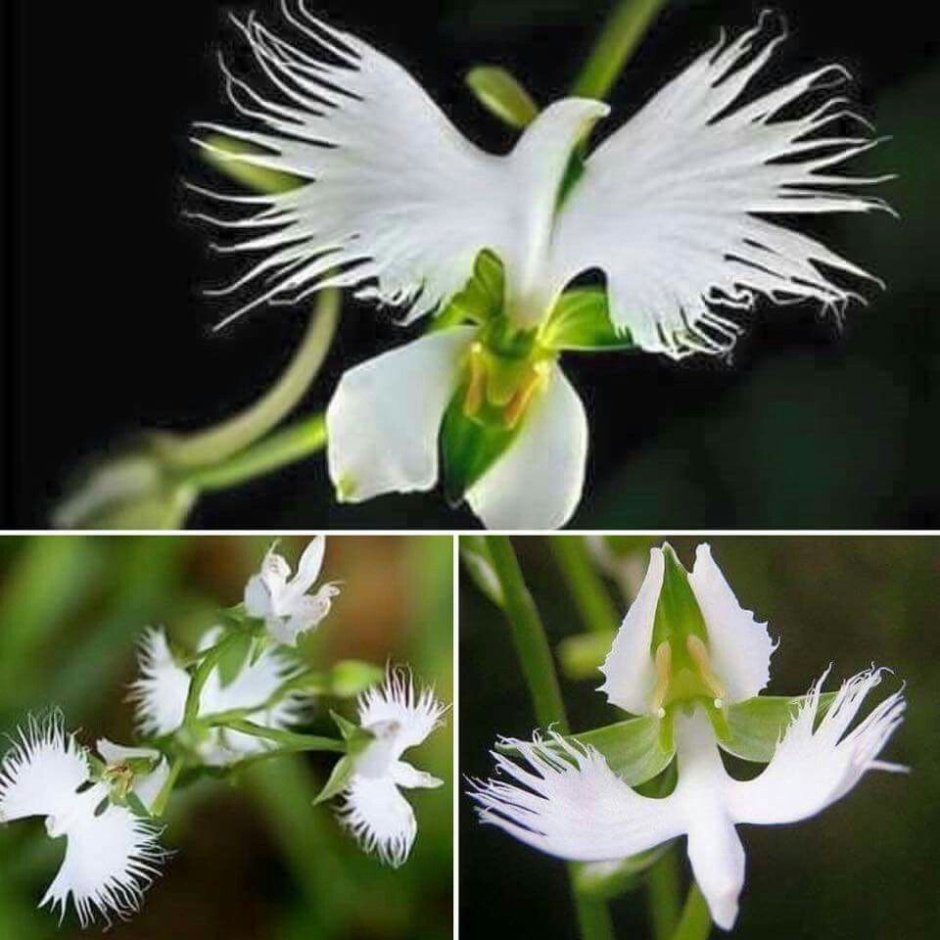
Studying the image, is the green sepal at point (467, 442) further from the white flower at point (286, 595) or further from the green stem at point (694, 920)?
the green stem at point (694, 920)

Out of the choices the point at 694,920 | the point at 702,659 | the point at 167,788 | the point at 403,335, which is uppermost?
the point at 403,335

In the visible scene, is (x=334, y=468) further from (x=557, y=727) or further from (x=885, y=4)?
(x=885, y=4)

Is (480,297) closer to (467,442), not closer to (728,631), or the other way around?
(467,442)

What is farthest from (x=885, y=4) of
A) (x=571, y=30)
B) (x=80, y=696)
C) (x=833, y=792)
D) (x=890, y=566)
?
(x=80, y=696)

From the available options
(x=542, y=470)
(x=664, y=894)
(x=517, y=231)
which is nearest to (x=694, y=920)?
(x=664, y=894)

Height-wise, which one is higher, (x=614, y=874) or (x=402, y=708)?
Answer: (x=402, y=708)

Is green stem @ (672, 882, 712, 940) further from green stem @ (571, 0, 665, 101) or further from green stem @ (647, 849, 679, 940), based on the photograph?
green stem @ (571, 0, 665, 101)
